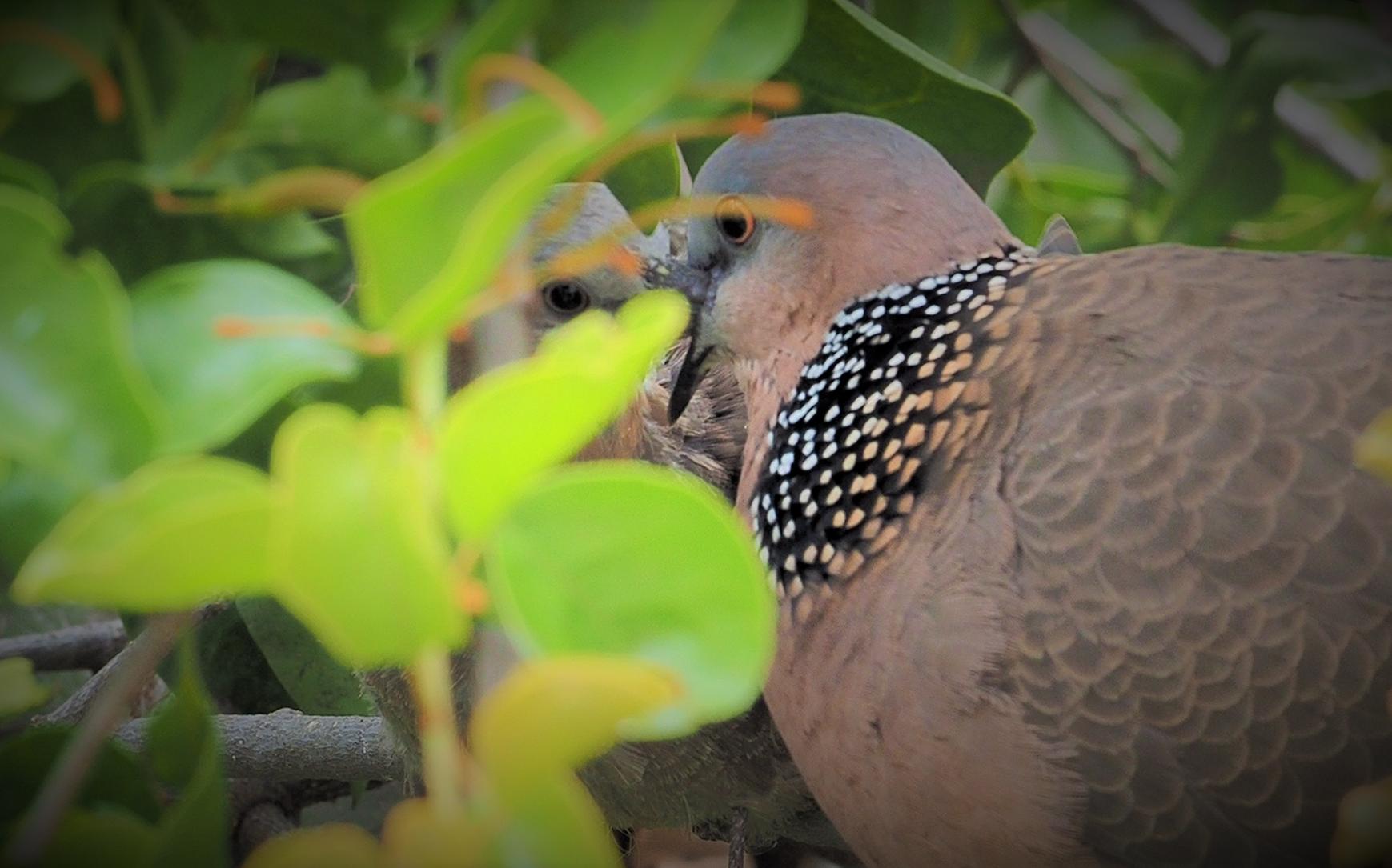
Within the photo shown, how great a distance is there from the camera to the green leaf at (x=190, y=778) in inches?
14.8

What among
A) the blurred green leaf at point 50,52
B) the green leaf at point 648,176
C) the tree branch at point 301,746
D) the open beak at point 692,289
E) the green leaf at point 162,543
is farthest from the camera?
the tree branch at point 301,746

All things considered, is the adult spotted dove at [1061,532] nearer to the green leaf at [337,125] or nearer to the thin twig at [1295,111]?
the green leaf at [337,125]

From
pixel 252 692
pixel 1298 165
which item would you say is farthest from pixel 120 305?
pixel 1298 165

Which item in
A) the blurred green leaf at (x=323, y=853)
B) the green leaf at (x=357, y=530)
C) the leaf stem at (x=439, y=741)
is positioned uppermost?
the green leaf at (x=357, y=530)

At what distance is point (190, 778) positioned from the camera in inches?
18.8

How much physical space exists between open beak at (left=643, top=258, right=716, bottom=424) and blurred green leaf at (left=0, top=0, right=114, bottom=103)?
0.55m

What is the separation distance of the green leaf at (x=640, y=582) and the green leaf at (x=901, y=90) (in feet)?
1.33

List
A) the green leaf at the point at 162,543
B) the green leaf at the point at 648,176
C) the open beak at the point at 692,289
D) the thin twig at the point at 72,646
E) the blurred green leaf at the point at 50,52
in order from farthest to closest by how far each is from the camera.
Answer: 1. the thin twig at the point at 72,646
2. the open beak at the point at 692,289
3. the green leaf at the point at 648,176
4. the blurred green leaf at the point at 50,52
5. the green leaf at the point at 162,543

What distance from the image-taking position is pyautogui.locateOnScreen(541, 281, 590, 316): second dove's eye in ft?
3.25

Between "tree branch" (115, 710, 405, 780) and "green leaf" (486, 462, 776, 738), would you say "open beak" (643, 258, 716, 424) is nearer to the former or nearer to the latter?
"tree branch" (115, 710, 405, 780)

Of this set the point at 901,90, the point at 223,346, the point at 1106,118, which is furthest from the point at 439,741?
the point at 1106,118

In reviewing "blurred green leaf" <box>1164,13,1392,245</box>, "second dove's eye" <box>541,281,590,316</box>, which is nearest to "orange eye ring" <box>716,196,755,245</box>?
"second dove's eye" <box>541,281,590,316</box>

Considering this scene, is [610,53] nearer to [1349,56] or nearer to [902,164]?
[902,164]

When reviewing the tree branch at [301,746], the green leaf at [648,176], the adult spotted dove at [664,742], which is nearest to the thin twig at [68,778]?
the green leaf at [648,176]
